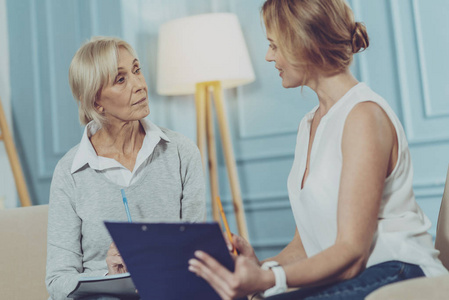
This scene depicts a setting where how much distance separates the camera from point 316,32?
120 centimetres

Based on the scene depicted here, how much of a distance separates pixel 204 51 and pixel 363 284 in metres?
1.75

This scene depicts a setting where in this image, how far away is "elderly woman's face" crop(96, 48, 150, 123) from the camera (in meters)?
1.69

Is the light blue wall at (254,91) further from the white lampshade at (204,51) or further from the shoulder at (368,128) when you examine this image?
the shoulder at (368,128)

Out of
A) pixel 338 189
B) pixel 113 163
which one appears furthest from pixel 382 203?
pixel 113 163

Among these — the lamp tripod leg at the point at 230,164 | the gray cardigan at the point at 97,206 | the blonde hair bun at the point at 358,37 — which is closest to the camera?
the blonde hair bun at the point at 358,37

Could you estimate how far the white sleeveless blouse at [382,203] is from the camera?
1.13m

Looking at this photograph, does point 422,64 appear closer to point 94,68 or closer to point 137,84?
point 137,84

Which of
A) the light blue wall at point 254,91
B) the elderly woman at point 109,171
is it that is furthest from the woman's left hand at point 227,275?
the light blue wall at point 254,91

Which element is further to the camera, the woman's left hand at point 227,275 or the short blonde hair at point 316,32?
the short blonde hair at point 316,32

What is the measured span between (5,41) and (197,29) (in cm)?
143

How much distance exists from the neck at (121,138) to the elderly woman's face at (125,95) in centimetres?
3

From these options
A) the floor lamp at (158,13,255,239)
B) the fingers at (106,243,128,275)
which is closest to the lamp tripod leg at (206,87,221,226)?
the floor lamp at (158,13,255,239)

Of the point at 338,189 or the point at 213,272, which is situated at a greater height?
the point at 338,189

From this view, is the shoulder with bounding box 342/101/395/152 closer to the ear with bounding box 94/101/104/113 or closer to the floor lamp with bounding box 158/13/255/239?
the ear with bounding box 94/101/104/113
